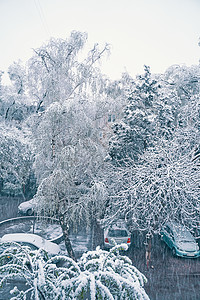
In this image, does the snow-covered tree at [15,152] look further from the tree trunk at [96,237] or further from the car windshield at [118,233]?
the car windshield at [118,233]

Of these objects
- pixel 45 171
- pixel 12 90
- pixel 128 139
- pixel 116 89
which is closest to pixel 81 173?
pixel 45 171

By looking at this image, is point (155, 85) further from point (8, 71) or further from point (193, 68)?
point (8, 71)

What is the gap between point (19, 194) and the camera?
20312 mm

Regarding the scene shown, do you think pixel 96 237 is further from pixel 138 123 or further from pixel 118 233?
pixel 138 123

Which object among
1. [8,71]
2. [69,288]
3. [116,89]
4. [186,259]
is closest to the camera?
[69,288]

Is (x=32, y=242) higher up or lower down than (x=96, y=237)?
higher up

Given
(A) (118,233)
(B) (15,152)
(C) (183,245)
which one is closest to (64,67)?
(B) (15,152)

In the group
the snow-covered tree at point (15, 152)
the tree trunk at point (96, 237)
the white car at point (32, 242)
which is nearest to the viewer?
the white car at point (32, 242)

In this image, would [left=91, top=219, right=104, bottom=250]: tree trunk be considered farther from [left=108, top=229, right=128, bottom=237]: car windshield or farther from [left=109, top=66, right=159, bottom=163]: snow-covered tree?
[left=109, top=66, right=159, bottom=163]: snow-covered tree

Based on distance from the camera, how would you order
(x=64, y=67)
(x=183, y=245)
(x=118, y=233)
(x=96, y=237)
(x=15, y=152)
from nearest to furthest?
(x=64, y=67)
(x=183, y=245)
(x=118, y=233)
(x=96, y=237)
(x=15, y=152)

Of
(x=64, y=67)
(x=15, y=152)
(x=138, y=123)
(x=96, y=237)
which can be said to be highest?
(x=64, y=67)

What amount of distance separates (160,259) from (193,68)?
1331cm

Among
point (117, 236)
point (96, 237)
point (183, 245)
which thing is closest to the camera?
point (183, 245)

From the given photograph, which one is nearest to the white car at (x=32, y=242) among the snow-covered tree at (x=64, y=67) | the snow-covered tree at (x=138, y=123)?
the snow-covered tree at (x=138, y=123)
